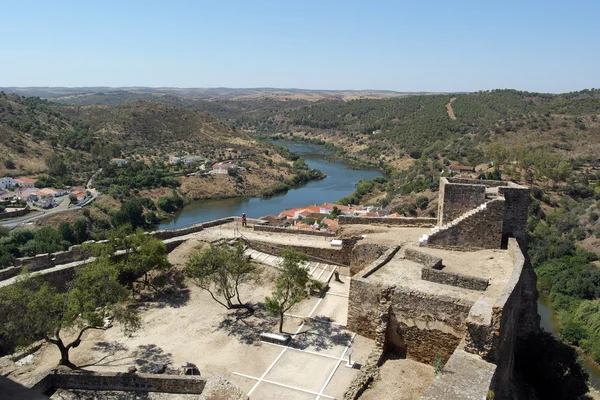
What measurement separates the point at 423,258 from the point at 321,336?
3.69 m

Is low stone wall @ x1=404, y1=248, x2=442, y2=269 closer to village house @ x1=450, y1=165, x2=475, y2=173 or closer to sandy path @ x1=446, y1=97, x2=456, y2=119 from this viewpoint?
village house @ x1=450, y1=165, x2=475, y2=173

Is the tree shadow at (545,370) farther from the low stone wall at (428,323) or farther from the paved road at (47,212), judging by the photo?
the paved road at (47,212)

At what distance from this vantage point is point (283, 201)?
6925cm

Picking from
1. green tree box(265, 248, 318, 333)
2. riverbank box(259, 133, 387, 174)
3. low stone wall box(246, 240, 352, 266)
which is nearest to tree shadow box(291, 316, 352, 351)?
green tree box(265, 248, 318, 333)

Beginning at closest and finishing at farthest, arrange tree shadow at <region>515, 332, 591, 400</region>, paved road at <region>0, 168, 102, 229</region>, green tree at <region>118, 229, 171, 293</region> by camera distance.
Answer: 1. tree shadow at <region>515, 332, 591, 400</region>
2. green tree at <region>118, 229, 171, 293</region>
3. paved road at <region>0, 168, 102, 229</region>

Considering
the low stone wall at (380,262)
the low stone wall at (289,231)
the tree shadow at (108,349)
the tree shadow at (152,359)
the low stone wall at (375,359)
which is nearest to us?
the low stone wall at (375,359)

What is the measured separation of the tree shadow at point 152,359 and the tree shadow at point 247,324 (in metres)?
1.89

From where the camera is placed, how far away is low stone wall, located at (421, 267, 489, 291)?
11149 mm

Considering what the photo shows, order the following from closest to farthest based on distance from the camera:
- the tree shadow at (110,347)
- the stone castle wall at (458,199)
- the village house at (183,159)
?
1. the tree shadow at (110,347)
2. the stone castle wall at (458,199)
3. the village house at (183,159)

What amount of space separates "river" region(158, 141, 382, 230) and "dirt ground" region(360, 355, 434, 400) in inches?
1579

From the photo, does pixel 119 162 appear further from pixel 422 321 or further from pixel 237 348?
pixel 422 321

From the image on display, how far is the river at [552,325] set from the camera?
21.1 meters

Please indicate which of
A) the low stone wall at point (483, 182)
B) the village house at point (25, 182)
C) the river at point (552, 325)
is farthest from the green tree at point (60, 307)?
the village house at point (25, 182)

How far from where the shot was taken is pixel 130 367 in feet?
38.1
